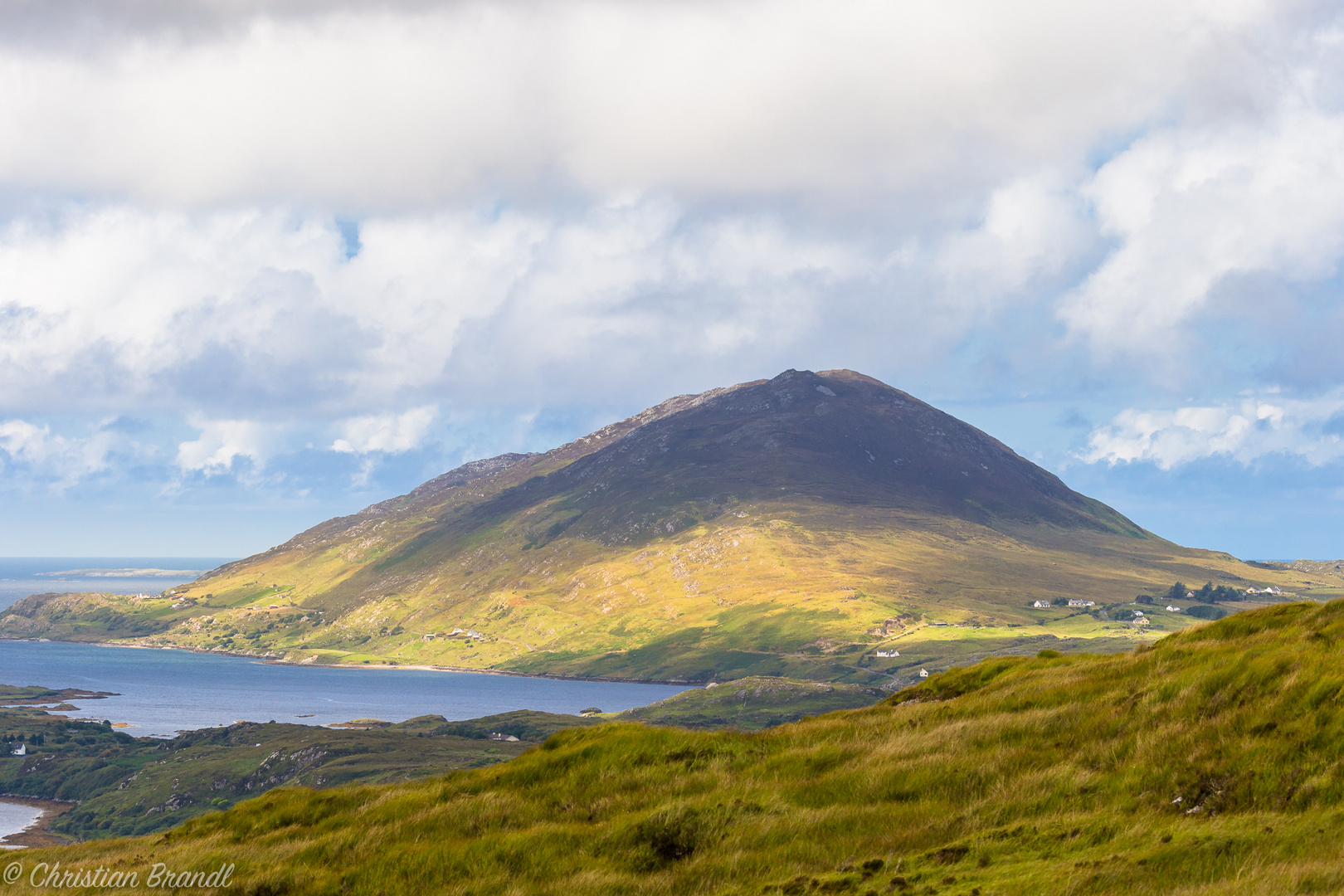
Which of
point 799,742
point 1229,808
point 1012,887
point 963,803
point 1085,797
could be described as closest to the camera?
point 1012,887

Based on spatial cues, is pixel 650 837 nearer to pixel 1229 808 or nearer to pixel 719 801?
pixel 719 801

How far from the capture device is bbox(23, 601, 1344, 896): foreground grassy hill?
1684 centimetres

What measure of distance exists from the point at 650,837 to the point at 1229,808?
12034 mm

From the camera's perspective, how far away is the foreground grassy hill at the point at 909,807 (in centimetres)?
1684

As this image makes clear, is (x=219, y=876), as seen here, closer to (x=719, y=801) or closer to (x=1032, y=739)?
(x=719, y=801)

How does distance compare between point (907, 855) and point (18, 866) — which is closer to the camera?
point (907, 855)

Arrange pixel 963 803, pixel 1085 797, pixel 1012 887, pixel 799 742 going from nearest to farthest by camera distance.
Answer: pixel 1012 887 → pixel 1085 797 → pixel 963 803 → pixel 799 742

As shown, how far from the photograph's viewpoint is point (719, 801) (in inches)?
914

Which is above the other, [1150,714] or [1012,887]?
[1150,714]

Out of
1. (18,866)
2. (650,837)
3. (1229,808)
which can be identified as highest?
(1229,808)

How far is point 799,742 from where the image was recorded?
29.5 m

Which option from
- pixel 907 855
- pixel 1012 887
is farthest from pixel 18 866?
pixel 1012 887

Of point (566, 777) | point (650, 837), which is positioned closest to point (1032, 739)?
point (650, 837)

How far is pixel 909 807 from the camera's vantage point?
21.7 m
